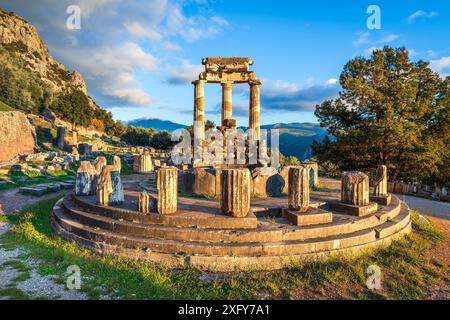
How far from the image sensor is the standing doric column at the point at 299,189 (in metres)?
7.86

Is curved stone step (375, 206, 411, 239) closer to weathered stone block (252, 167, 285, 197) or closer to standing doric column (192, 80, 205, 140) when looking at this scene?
weathered stone block (252, 167, 285, 197)

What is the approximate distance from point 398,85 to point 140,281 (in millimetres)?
18568

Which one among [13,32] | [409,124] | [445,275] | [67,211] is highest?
[13,32]

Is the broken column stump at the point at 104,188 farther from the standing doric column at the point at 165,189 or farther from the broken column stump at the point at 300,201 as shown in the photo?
the broken column stump at the point at 300,201

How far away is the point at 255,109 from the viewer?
16891 mm

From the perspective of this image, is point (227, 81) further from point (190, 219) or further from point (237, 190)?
point (190, 219)

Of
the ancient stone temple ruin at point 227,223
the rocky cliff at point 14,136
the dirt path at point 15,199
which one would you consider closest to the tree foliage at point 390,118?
the ancient stone temple ruin at point 227,223

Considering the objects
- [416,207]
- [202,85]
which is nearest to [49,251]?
[202,85]

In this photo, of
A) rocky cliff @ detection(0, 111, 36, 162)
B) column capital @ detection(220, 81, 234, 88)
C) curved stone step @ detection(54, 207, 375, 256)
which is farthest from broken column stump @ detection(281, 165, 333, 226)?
rocky cliff @ detection(0, 111, 36, 162)

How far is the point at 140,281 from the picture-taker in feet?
18.0

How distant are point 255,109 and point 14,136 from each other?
18.7 metres

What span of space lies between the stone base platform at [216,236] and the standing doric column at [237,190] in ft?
0.89
